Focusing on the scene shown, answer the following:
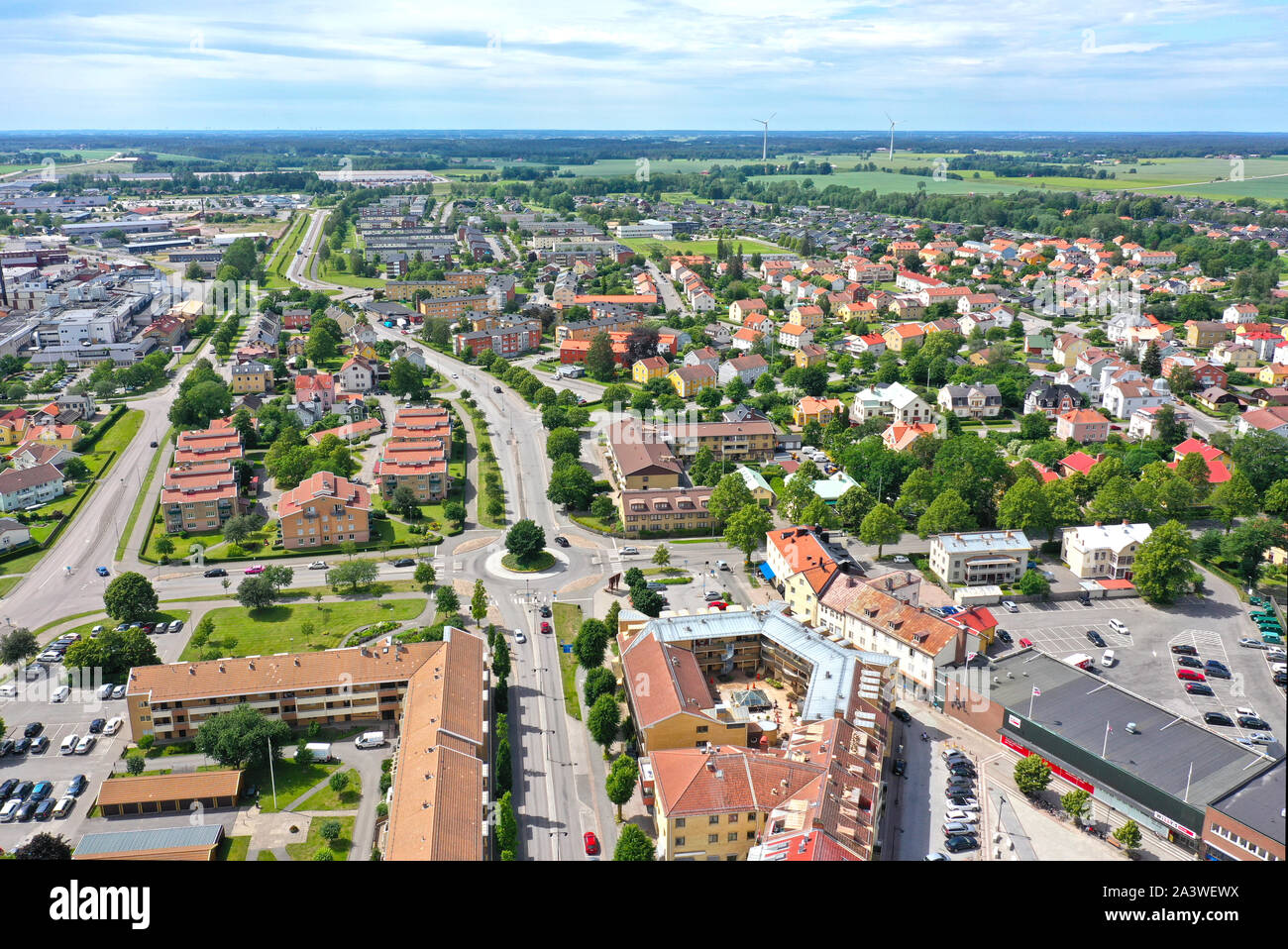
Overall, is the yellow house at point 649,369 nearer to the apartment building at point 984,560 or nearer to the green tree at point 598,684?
the apartment building at point 984,560

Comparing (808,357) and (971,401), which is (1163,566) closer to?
(971,401)

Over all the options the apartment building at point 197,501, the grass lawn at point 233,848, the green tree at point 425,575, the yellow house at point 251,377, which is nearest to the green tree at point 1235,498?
the green tree at point 425,575

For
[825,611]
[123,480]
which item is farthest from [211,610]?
[825,611]

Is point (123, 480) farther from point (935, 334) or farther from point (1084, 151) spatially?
point (1084, 151)

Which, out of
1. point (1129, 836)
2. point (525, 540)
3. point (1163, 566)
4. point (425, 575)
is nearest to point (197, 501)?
point (425, 575)

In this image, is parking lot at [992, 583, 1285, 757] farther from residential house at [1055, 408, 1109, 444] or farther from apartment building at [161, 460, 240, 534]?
apartment building at [161, 460, 240, 534]

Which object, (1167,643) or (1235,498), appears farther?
(1235,498)
